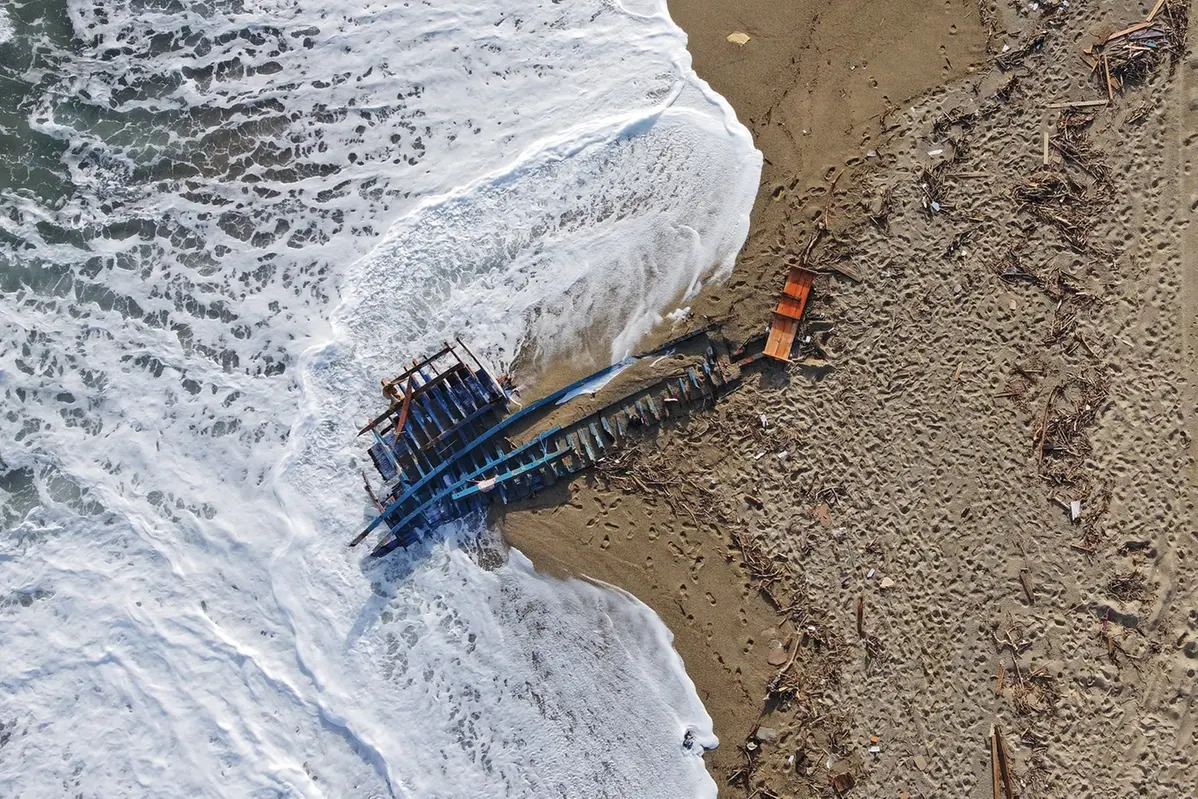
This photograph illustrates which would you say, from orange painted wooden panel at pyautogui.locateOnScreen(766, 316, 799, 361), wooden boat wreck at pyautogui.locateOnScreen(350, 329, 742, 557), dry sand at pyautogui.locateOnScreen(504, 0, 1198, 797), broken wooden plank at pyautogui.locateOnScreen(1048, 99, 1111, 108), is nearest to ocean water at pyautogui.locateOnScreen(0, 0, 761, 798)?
wooden boat wreck at pyautogui.locateOnScreen(350, 329, 742, 557)

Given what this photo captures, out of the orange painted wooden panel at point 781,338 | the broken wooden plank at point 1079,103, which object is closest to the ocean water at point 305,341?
the orange painted wooden panel at point 781,338

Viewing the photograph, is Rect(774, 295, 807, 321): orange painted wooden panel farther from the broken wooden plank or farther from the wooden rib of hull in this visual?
the broken wooden plank

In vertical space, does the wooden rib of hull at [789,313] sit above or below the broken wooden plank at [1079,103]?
below

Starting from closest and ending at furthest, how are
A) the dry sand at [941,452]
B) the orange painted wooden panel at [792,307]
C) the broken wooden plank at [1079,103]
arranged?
1. the dry sand at [941,452]
2. the orange painted wooden panel at [792,307]
3. the broken wooden plank at [1079,103]

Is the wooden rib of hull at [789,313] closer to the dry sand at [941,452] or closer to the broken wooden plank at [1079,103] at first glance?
the dry sand at [941,452]

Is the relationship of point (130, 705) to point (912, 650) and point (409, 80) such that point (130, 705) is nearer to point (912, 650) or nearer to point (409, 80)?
point (409, 80)

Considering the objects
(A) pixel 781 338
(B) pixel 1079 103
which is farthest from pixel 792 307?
(B) pixel 1079 103

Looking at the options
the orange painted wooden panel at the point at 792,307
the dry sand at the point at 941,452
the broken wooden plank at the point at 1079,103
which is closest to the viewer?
the dry sand at the point at 941,452

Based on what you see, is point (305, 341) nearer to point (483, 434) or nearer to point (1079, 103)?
point (483, 434)
